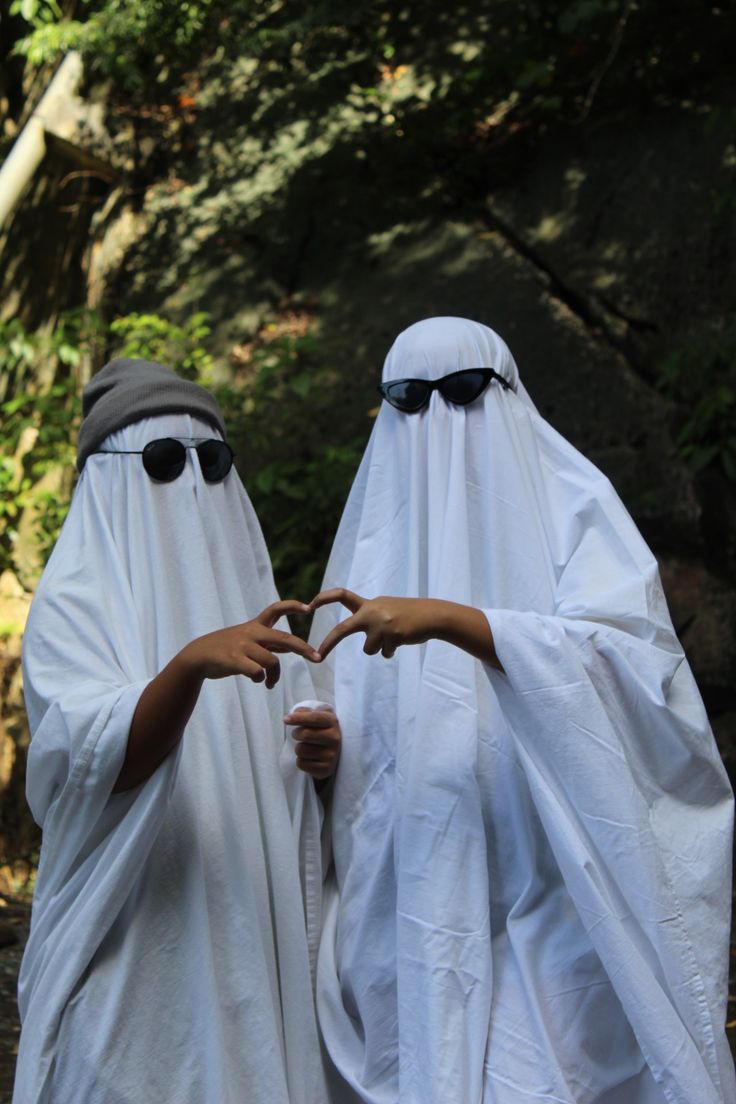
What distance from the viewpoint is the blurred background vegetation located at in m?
5.97

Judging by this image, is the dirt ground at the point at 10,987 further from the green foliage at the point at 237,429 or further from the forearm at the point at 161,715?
the forearm at the point at 161,715

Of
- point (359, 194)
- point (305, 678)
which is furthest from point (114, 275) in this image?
point (305, 678)

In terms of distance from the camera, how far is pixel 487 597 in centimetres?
268

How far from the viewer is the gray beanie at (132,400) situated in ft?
8.85

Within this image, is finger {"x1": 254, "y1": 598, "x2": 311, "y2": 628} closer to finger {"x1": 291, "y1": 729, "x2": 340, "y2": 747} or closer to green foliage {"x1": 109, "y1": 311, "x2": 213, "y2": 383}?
finger {"x1": 291, "y1": 729, "x2": 340, "y2": 747}

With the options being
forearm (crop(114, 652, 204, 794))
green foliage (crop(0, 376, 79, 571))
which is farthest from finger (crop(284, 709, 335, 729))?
green foliage (crop(0, 376, 79, 571))

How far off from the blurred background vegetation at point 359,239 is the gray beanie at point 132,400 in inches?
114

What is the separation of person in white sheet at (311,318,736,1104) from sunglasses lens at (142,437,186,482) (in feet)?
1.53

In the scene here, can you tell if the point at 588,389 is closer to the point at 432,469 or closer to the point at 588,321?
the point at 588,321

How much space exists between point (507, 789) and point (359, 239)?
4917mm

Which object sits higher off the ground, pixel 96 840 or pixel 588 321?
pixel 588 321

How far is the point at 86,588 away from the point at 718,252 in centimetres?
454

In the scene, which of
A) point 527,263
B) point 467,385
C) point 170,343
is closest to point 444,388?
point 467,385

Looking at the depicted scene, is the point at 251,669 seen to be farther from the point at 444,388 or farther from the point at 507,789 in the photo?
the point at 444,388
